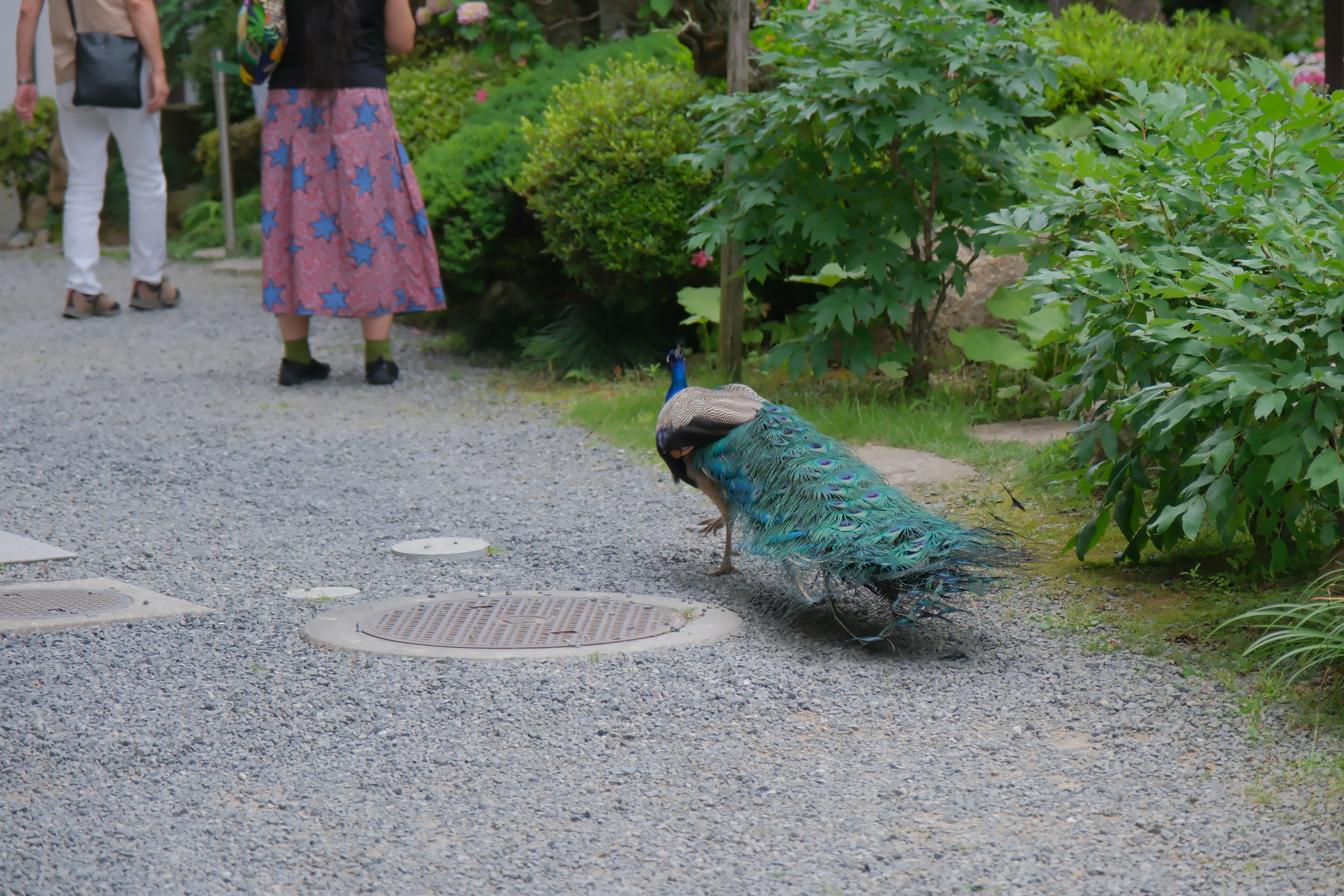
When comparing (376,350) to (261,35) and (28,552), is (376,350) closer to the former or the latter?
(261,35)

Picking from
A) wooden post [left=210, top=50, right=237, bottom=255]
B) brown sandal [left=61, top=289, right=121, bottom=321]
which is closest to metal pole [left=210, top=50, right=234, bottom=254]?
wooden post [left=210, top=50, right=237, bottom=255]

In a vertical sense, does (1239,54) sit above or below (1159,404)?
above

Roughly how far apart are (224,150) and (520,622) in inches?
400

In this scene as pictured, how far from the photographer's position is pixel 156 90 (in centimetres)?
826

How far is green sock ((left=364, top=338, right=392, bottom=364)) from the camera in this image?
7098 mm

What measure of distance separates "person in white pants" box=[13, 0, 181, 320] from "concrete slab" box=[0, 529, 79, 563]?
4729 millimetres

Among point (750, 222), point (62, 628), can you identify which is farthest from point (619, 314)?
point (62, 628)

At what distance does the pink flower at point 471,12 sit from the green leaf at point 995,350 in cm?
487

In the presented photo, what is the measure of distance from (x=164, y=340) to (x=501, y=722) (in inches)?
250

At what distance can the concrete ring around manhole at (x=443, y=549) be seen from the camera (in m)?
4.27

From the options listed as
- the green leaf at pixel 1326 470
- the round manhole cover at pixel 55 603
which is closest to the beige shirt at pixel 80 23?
the round manhole cover at pixel 55 603

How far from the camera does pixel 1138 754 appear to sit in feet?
9.05

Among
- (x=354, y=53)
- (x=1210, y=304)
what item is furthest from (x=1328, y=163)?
(x=354, y=53)

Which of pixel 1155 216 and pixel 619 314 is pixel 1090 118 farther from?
pixel 1155 216
